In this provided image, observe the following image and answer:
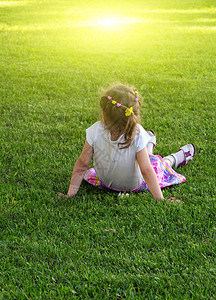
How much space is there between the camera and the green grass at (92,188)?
2324 mm

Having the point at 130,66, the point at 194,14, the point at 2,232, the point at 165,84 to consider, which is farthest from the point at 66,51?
the point at 194,14

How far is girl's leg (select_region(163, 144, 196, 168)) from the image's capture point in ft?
12.3

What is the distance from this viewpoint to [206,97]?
225 inches

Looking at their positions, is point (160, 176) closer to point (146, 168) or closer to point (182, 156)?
point (146, 168)

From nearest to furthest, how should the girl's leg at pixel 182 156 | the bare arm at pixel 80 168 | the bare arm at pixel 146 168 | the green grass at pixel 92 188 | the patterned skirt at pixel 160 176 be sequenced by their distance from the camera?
the green grass at pixel 92 188 → the bare arm at pixel 146 168 → the bare arm at pixel 80 168 → the patterned skirt at pixel 160 176 → the girl's leg at pixel 182 156

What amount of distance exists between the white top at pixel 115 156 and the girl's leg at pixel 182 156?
638 mm

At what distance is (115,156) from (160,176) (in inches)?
21.4

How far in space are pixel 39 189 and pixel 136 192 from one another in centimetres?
85

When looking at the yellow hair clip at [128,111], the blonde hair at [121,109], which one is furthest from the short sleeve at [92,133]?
the yellow hair clip at [128,111]

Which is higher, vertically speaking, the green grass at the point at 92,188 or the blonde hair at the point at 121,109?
the blonde hair at the point at 121,109

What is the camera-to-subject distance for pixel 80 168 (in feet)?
10.4

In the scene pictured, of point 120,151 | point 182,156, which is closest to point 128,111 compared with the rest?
point 120,151

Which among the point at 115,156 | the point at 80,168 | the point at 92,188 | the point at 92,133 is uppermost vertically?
the point at 92,133

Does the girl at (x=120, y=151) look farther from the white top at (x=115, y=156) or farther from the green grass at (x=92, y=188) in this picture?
Result: the green grass at (x=92, y=188)
